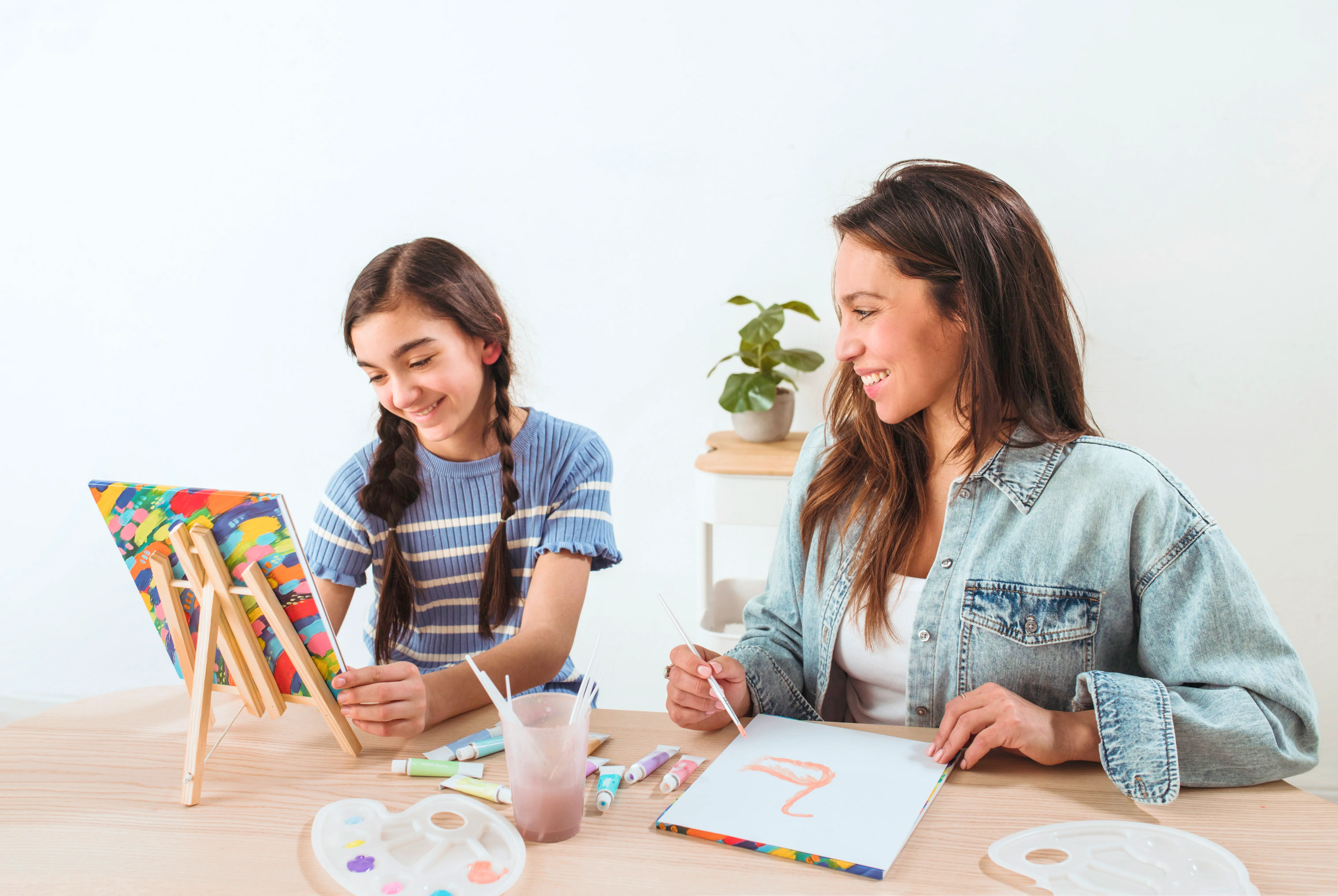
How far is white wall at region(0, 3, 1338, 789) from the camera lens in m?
2.27

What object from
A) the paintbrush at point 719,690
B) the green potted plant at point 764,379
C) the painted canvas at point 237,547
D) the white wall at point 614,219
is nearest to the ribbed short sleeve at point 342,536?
the painted canvas at point 237,547

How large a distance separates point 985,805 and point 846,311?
1.95ft

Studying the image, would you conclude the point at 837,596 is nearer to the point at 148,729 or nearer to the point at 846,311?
the point at 846,311

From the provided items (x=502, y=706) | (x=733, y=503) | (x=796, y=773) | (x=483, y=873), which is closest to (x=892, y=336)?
(x=796, y=773)

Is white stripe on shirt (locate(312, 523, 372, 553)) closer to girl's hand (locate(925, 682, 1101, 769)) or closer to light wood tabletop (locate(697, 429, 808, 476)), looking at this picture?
girl's hand (locate(925, 682, 1101, 769))

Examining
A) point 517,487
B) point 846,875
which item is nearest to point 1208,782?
point 846,875

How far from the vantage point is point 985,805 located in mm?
831

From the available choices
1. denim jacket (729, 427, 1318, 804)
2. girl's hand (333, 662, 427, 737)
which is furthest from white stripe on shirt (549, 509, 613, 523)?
girl's hand (333, 662, 427, 737)

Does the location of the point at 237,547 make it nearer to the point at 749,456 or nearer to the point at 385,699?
the point at 385,699

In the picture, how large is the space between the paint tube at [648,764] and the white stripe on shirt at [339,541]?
633 millimetres

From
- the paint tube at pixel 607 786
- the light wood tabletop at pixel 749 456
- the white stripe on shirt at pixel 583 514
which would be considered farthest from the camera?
the light wood tabletop at pixel 749 456

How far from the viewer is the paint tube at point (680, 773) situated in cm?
87

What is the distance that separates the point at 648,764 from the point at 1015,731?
36 centimetres

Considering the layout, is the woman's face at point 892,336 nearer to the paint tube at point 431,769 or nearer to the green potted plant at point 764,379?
the paint tube at point 431,769
